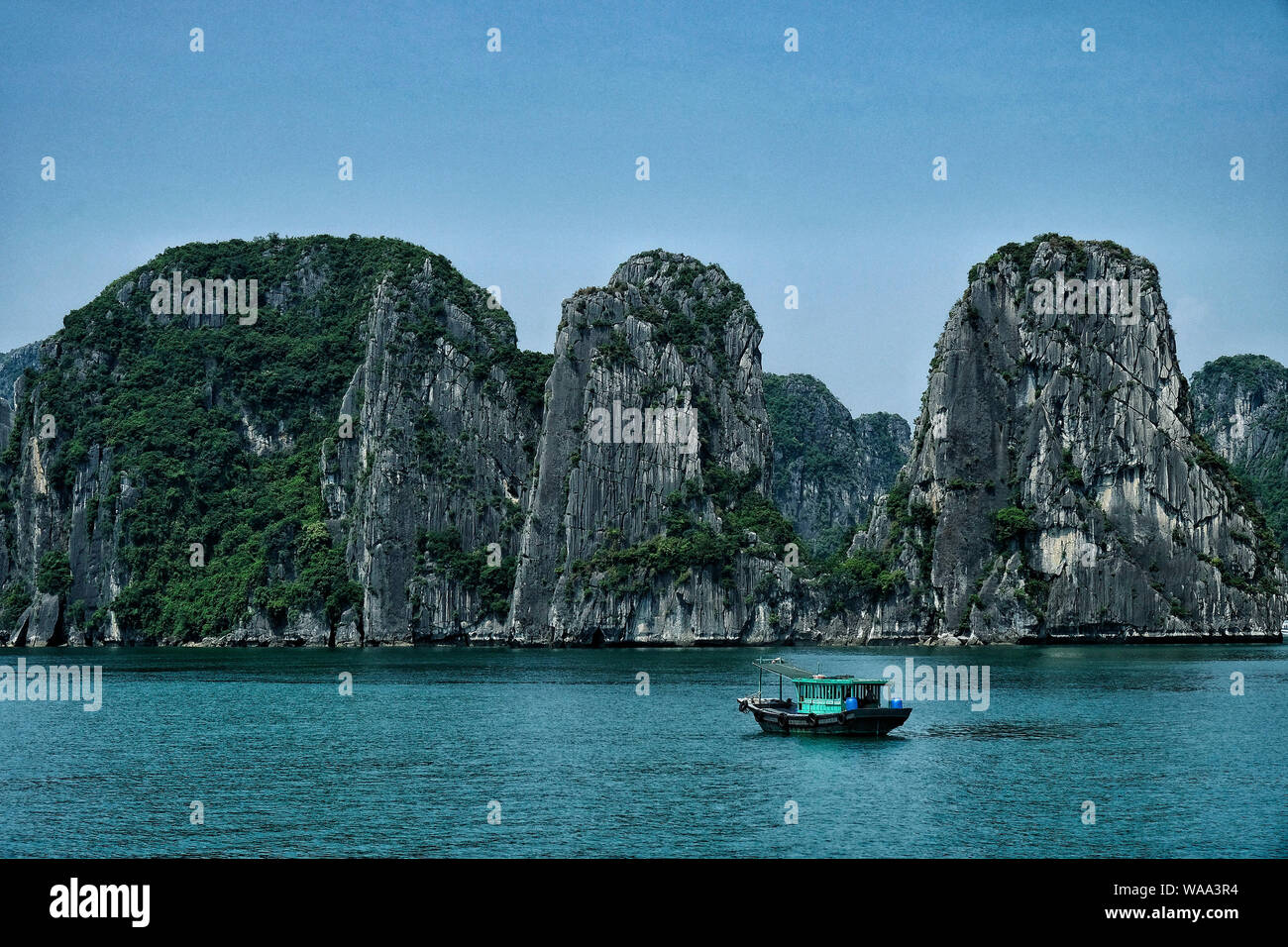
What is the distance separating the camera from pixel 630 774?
45.6 meters

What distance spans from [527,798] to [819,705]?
1915cm

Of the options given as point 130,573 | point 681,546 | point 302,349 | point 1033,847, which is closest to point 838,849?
point 1033,847

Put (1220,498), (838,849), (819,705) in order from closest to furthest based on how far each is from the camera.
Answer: (838,849), (819,705), (1220,498)

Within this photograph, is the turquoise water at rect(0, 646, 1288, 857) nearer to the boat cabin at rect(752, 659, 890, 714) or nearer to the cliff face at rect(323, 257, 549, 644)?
the boat cabin at rect(752, 659, 890, 714)

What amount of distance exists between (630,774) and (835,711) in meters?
12.8

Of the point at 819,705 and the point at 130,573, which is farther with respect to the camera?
the point at 130,573

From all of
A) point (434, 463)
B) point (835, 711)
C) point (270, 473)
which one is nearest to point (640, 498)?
point (434, 463)

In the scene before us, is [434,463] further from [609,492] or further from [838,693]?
[838,693]

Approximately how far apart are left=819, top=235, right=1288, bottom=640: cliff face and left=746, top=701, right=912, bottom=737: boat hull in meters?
87.7

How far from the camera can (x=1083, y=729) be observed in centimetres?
5678

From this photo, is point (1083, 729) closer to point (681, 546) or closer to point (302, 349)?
point (681, 546)

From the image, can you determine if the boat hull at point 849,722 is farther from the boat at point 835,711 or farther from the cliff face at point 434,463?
the cliff face at point 434,463

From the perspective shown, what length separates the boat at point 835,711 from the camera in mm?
55125

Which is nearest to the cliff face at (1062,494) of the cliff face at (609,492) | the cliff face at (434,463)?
the cliff face at (609,492)
